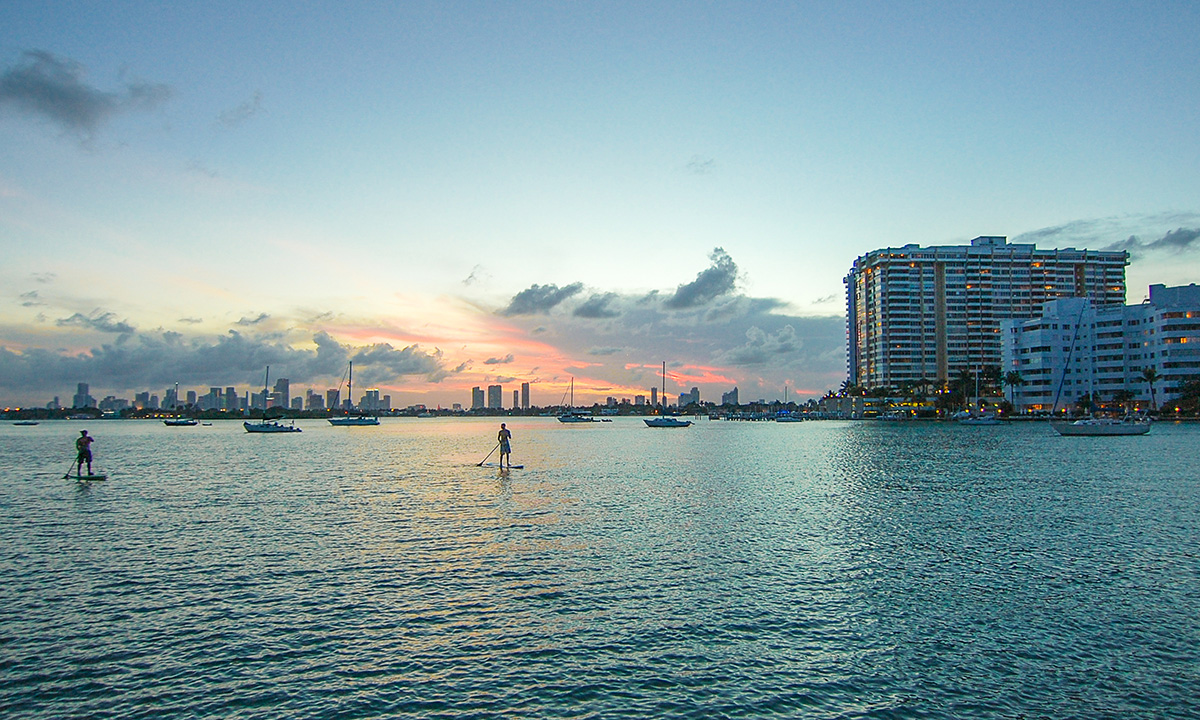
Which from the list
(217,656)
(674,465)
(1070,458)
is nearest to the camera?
(217,656)

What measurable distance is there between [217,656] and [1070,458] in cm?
8972

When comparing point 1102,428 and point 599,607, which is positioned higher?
point 1102,428

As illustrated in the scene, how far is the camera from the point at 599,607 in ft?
67.6

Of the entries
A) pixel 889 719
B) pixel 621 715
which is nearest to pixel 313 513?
pixel 621 715

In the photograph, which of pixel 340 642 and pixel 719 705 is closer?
pixel 719 705

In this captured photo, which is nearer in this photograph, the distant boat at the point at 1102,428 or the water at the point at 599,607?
the water at the point at 599,607

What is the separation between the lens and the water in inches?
570

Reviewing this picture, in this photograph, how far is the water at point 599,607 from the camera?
47.5 ft

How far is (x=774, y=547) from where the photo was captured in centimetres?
2953

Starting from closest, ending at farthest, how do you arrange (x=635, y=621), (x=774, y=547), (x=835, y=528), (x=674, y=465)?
(x=635, y=621) < (x=774, y=547) < (x=835, y=528) < (x=674, y=465)

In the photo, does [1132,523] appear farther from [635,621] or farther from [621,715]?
[621,715]

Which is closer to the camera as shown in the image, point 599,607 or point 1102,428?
point 599,607

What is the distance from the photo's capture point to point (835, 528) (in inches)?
1351

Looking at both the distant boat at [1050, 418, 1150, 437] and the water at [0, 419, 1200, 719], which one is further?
the distant boat at [1050, 418, 1150, 437]
